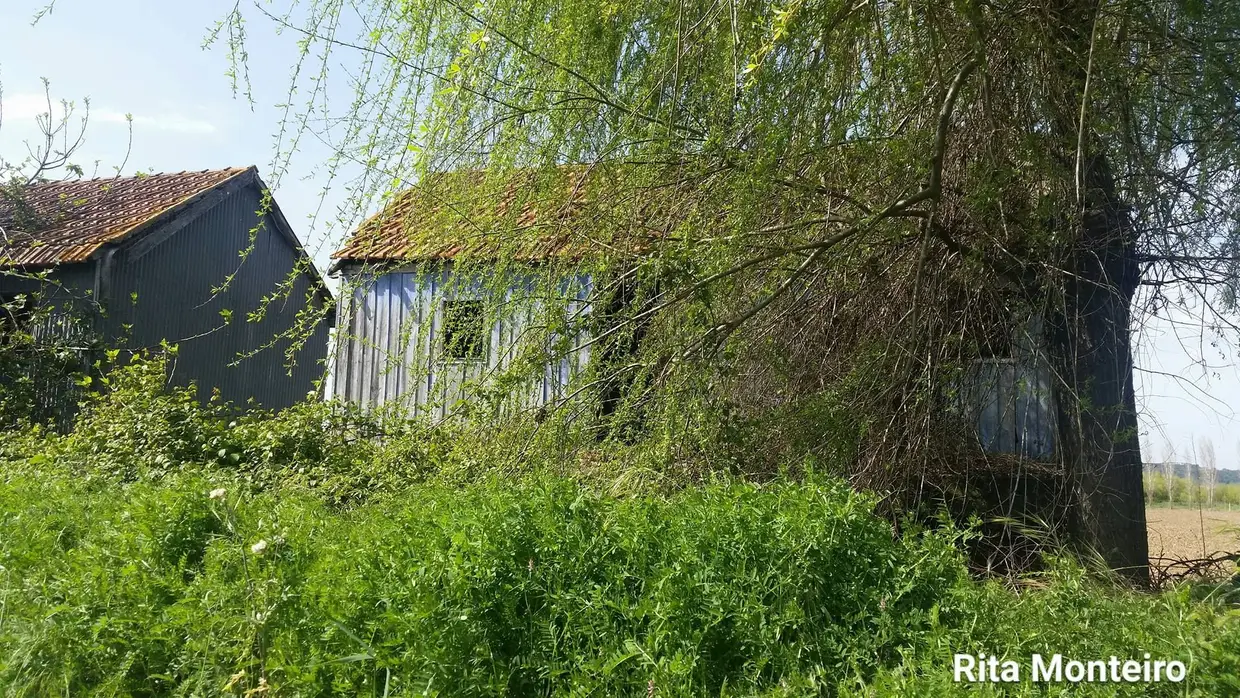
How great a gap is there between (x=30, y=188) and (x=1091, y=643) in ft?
58.6

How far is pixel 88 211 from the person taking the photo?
1408 cm

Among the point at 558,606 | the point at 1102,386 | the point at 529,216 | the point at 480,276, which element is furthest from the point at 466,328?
the point at 1102,386

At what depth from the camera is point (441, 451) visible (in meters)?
5.25

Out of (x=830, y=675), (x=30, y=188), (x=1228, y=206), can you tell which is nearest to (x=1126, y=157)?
(x=1228, y=206)

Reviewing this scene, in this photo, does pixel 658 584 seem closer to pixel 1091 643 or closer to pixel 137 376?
pixel 1091 643

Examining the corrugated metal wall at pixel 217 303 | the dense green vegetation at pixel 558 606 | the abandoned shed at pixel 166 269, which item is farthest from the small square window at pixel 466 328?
the corrugated metal wall at pixel 217 303

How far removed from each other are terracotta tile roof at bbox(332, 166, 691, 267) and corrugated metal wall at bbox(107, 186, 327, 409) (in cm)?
873

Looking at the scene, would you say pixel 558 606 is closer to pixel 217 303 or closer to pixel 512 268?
pixel 512 268

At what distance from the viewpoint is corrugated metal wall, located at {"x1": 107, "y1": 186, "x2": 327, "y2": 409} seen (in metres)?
13.0

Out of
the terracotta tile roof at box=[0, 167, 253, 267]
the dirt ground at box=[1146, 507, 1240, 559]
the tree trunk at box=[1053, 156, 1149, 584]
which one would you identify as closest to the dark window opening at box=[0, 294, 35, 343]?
the terracotta tile roof at box=[0, 167, 253, 267]

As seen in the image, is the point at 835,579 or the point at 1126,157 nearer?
the point at 835,579

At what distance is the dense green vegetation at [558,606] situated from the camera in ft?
8.87

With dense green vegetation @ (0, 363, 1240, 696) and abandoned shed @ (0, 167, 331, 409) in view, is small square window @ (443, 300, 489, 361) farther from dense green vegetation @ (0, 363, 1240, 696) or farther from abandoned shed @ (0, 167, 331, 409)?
abandoned shed @ (0, 167, 331, 409)

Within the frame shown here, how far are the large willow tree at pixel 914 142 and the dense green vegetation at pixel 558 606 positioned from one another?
1.22 metres
